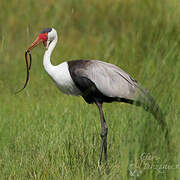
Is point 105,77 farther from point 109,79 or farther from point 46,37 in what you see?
point 46,37

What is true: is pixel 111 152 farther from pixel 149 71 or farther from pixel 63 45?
pixel 63 45

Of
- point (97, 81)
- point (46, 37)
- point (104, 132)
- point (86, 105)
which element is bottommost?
point (104, 132)

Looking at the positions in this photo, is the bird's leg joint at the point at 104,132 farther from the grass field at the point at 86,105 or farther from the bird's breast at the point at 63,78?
the bird's breast at the point at 63,78

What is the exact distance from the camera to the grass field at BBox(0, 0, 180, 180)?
10.8 ft

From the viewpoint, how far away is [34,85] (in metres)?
6.72

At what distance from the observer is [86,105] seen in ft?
16.3

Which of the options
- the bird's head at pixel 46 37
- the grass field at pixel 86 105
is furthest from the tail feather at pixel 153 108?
the bird's head at pixel 46 37

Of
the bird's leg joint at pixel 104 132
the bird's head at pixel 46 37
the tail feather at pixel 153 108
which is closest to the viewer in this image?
the tail feather at pixel 153 108

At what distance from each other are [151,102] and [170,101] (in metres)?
0.13

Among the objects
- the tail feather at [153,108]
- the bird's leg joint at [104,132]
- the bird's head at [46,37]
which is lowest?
the bird's leg joint at [104,132]

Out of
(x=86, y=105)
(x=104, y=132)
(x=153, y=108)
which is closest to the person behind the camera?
(x=153, y=108)

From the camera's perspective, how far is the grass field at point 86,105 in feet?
10.8

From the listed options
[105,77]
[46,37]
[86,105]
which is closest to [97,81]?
[105,77]

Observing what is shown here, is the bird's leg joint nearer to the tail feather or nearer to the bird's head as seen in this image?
the bird's head
